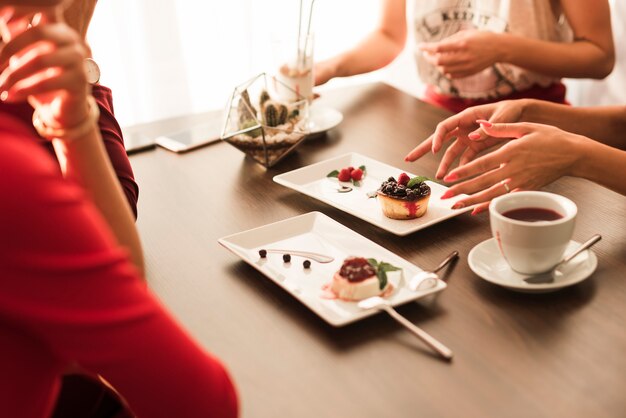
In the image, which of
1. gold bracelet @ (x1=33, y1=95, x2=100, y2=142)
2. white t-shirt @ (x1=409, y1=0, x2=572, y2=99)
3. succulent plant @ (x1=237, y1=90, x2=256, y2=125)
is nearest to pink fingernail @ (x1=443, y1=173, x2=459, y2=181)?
succulent plant @ (x1=237, y1=90, x2=256, y2=125)

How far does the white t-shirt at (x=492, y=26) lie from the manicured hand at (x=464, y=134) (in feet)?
1.93

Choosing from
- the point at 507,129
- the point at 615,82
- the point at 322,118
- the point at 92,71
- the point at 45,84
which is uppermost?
the point at 45,84

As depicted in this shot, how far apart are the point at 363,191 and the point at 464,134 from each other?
0.78ft

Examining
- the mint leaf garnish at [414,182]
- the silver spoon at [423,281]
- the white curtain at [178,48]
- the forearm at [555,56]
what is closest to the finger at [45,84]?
the silver spoon at [423,281]

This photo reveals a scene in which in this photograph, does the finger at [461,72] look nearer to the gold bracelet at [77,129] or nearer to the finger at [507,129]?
the finger at [507,129]

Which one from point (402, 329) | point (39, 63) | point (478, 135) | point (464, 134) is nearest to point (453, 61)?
point (464, 134)

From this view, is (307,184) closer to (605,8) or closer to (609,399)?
(609,399)

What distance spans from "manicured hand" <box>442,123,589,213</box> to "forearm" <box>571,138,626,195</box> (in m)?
0.01

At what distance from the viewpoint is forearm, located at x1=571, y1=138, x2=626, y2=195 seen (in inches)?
47.2

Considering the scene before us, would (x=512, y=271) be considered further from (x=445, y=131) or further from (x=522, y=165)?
(x=445, y=131)

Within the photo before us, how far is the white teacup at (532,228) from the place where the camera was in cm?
93

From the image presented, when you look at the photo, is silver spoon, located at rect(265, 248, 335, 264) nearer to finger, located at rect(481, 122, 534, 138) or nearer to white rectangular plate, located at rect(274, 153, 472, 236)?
white rectangular plate, located at rect(274, 153, 472, 236)

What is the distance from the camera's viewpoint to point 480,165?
1194mm

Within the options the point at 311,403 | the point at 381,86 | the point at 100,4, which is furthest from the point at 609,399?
the point at 100,4
